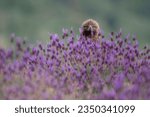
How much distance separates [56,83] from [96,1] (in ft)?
125

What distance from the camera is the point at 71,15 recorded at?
42.3 m

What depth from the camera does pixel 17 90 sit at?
22.1ft

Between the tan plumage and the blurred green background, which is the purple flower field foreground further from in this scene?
the blurred green background

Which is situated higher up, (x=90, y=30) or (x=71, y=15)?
(x=71, y=15)

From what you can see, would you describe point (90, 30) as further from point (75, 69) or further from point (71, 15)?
point (71, 15)

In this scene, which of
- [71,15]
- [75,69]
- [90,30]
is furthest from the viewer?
[71,15]

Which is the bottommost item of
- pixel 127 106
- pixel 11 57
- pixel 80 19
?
pixel 127 106

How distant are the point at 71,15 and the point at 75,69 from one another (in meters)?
34.8

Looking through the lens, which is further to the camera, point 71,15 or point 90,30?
point 71,15

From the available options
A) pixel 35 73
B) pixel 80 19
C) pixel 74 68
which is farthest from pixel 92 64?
pixel 80 19

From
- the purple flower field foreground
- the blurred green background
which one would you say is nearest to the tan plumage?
the purple flower field foreground

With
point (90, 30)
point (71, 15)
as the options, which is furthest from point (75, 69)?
point (71, 15)

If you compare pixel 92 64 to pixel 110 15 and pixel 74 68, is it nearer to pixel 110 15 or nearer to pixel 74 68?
pixel 74 68

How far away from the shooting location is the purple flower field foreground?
22.5ft
